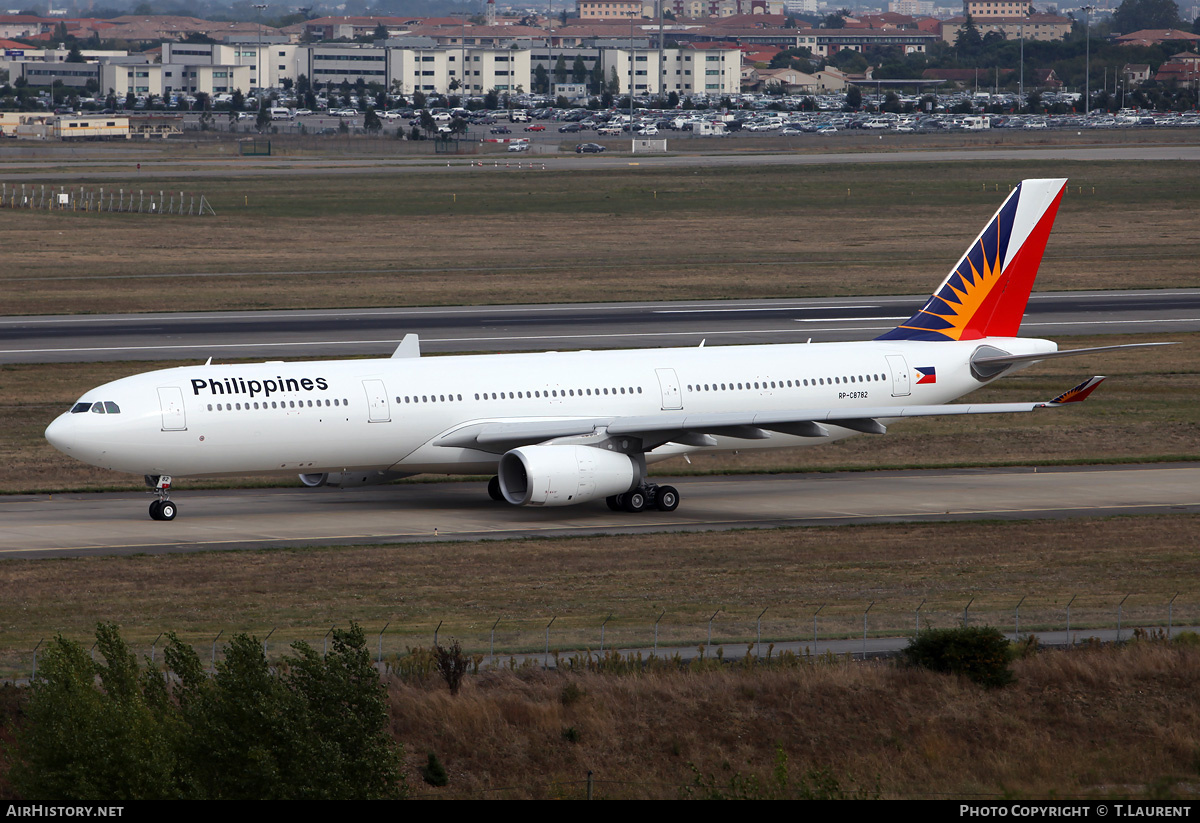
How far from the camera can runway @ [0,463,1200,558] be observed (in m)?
44.7

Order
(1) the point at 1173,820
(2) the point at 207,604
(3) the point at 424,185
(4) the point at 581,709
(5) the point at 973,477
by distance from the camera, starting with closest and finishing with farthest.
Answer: (1) the point at 1173,820 → (4) the point at 581,709 → (2) the point at 207,604 → (5) the point at 973,477 → (3) the point at 424,185

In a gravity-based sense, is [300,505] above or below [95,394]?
below

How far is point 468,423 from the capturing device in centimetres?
4844

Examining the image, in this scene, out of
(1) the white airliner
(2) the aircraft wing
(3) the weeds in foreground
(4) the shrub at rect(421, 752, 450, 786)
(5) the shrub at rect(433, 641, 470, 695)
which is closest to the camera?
(3) the weeds in foreground

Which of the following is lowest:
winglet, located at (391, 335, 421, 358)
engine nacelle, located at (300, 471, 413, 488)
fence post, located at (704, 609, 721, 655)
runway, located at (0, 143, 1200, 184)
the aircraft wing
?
fence post, located at (704, 609, 721, 655)

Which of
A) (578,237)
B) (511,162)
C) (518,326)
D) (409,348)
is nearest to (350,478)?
(409,348)

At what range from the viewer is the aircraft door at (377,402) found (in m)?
47.1

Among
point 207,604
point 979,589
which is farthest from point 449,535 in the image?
point 979,589

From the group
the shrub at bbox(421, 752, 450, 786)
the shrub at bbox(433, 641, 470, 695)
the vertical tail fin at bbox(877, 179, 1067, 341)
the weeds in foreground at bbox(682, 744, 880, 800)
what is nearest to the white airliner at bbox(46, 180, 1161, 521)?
the vertical tail fin at bbox(877, 179, 1067, 341)

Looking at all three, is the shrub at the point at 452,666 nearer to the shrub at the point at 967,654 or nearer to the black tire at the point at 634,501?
the shrub at the point at 967,654

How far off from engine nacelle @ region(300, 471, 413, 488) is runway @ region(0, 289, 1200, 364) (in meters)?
21.7

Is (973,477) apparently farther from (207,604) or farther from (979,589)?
(207,604)

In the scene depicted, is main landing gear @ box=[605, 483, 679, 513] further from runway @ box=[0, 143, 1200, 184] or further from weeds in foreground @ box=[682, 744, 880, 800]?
runway @ box=[0, 143, 1200, 184]

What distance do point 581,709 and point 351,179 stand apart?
139 metres
